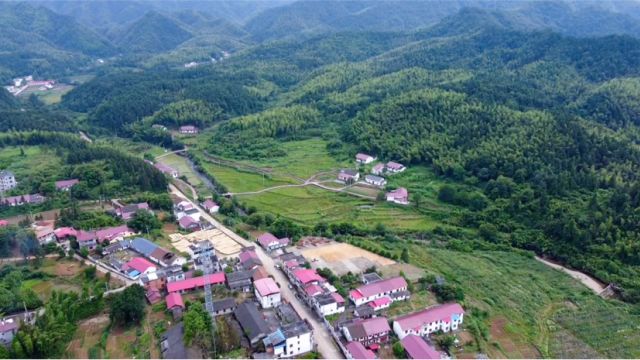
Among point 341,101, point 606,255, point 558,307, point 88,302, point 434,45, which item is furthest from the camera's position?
point 434,45

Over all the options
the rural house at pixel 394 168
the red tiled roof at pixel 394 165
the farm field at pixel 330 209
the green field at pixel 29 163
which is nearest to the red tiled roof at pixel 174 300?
the farm field at pixel 330 209

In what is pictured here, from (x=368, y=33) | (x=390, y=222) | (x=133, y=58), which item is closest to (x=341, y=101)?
(x=390, y=222)

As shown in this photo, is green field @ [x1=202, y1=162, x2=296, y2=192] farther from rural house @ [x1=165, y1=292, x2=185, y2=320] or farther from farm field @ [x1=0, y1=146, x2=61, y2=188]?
rural house @ [x1=165, y1=292, x2=185, y2=320]

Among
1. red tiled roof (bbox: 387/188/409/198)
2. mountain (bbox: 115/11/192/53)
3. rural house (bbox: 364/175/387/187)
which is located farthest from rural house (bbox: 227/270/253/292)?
mountain (bbox: 115/11/192/53)

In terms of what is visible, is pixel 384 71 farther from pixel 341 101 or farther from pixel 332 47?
pixel 332 47

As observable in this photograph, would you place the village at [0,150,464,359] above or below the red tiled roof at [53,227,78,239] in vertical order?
below

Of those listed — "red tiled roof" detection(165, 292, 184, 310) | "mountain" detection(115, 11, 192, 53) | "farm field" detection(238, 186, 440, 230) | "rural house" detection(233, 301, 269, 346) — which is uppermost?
"mountain" detection(115, 11, 192, 53)
